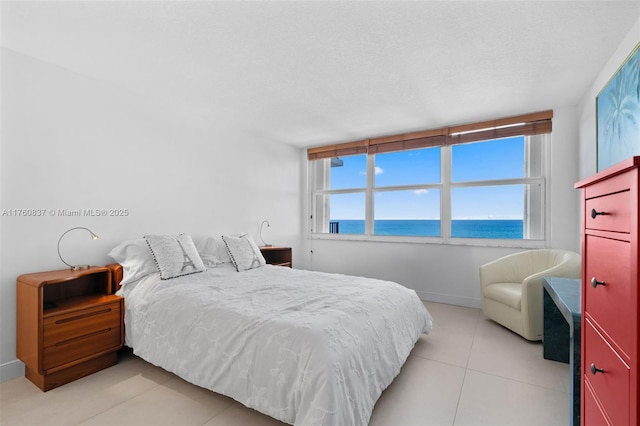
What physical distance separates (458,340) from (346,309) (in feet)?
5.22

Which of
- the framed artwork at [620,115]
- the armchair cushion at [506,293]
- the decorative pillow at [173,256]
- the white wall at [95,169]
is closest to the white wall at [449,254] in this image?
the armchair cushion at [506,293]

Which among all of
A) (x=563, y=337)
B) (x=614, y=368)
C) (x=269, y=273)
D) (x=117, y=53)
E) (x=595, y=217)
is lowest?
(x=563, y=337)

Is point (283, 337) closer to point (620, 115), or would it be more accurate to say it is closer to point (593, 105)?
point (620, 115)

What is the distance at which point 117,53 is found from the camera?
2.32 m

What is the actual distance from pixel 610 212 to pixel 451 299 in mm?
3501

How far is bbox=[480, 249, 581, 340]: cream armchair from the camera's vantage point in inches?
108

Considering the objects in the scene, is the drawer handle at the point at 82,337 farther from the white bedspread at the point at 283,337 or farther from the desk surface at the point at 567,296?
the desk surface at the point at 567,296

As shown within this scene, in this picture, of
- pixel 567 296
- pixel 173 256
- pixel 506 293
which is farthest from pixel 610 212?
pixel 173 256

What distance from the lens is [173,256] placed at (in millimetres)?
2785

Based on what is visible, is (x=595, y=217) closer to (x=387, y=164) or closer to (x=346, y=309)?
(x=346, y=309)

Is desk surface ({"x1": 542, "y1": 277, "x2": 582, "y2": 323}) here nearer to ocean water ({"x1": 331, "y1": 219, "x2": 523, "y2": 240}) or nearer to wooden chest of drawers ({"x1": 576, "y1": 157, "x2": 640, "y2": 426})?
wooden chest of drawers ({"x1": 576, "y1": 157, "x2": 640, "y2": 426})

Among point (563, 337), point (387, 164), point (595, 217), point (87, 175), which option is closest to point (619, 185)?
point (595, 217)

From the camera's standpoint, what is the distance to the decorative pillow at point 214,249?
135 inches

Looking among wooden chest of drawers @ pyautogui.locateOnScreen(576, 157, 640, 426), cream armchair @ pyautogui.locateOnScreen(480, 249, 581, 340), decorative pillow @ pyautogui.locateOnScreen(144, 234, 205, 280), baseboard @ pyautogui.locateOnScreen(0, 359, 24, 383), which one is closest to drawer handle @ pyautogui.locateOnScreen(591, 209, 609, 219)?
wooden chest of drawers @ pyautogui.locateOnScreen(576, 157, 640, 426)
